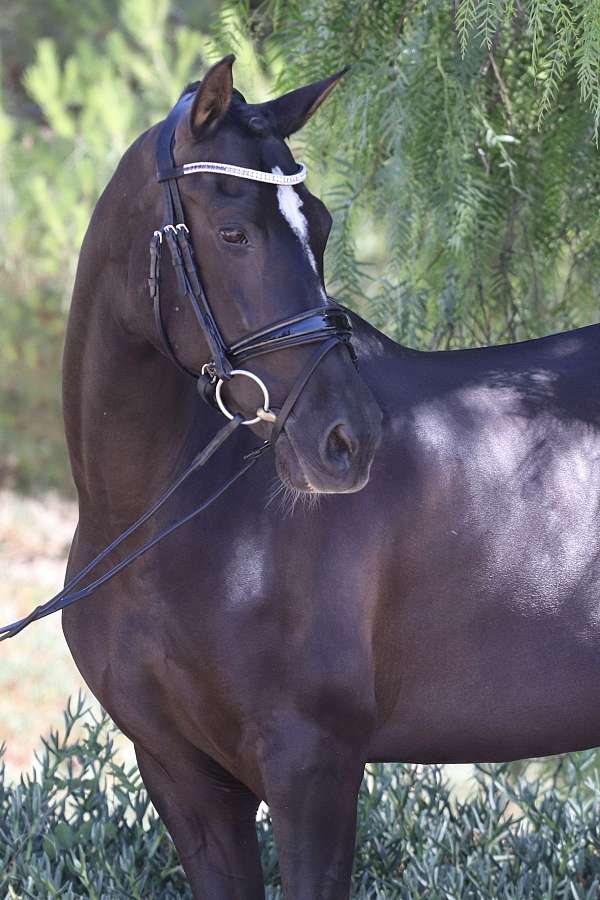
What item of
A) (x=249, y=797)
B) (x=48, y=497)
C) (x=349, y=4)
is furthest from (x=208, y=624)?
(x=48, y=497)

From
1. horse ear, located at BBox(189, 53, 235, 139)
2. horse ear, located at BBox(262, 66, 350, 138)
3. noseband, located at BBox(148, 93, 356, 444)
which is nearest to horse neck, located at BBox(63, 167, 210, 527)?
noseband, located at BBox(148, 93, 356, 444)

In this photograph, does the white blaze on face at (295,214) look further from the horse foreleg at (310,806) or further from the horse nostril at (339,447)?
the horse foreleg at (310,806)

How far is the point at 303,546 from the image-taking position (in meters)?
2.18

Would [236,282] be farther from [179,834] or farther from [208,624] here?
[179,834]

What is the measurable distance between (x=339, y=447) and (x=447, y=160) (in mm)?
1493

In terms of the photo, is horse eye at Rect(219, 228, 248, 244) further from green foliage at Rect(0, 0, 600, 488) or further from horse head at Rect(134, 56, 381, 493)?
green foliage at Rect(0, 0, 600, 488)

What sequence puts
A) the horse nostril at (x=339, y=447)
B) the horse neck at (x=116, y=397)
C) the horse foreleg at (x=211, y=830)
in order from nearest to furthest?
the horse nostril at (x=339, y=447) → the horse neck at (x=116, y=397) → the horse foreleg at (x=211, y=830)

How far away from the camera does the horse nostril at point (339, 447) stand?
6.31ft

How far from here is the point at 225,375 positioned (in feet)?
6.61

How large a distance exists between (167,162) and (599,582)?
3.86 feet


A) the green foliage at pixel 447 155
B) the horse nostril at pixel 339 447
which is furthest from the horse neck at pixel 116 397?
the green foliage at pixel 447 155

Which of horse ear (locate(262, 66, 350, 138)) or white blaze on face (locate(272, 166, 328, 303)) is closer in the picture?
white blaze on face (locate(272, 166, 328, 303))

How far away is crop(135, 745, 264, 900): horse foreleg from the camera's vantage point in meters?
2.45

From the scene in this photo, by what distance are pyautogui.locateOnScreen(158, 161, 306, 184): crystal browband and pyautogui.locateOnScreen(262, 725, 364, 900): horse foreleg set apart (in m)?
1.00
